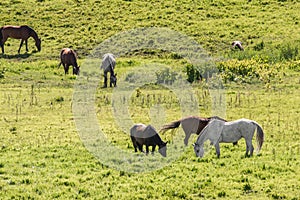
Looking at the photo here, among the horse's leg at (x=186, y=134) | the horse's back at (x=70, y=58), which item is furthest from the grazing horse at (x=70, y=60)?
the horse's leg at (x=186, y=134)

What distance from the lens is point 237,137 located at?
14.6 m

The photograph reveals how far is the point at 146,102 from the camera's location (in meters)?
23.1

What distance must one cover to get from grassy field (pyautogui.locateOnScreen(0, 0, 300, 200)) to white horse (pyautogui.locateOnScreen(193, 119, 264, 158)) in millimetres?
336

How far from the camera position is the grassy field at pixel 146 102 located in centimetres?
1272

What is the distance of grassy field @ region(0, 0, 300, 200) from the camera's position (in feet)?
41.7

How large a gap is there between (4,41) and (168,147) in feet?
78.2

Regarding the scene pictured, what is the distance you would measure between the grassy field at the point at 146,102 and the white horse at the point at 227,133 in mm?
336

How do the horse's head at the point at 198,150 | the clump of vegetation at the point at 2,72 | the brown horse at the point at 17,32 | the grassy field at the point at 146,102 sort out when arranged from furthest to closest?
the brown horse at the point at 17,32 < the clump of vegetation at the point at 2,72 < the horse's head at the point at 198,150 < the grassy field at the point at 146,102

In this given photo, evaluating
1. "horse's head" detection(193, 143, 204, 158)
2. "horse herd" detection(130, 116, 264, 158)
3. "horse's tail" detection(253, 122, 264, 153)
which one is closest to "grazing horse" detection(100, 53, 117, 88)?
"horse herd" detection(130, 116, 264, 158)

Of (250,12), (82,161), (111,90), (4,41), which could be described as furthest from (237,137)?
(250,12)

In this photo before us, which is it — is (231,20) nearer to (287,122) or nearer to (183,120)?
(287,122)

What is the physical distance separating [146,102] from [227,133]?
347 inches

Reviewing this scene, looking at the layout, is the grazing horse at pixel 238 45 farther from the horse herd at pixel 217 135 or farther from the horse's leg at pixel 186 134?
the horse herd at pixel 217 135

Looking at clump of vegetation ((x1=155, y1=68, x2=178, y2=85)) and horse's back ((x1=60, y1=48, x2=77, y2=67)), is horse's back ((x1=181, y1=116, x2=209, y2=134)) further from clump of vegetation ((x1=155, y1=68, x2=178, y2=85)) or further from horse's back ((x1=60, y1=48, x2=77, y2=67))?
horse's back ((x1=60, y1=48, x2=77, y2=67))
